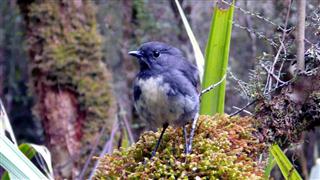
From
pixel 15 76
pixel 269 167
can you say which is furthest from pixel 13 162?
pixel 15 76

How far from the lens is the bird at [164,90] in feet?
8.15

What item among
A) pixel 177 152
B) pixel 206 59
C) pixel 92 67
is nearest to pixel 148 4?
pixel 92 67

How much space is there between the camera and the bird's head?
2.64 meters

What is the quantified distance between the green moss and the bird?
296cm

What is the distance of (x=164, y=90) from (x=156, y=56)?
23 cm

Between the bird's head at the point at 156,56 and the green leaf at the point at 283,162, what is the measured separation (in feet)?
1.81

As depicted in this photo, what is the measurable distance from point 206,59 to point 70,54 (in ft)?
9.85

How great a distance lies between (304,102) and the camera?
254cm

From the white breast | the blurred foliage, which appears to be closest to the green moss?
the blurred foliage

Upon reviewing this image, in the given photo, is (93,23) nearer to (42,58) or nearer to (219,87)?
(42,58)

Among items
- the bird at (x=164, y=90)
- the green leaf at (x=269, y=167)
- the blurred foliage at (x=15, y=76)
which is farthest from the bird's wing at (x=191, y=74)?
the blurred foliage at (x=15, y=76)

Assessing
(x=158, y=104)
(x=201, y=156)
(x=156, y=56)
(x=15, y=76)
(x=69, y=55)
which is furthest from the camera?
(x=15, y=76)

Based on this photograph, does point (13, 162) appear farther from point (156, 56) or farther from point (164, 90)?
point (156, 56)

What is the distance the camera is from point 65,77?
5551 mm
